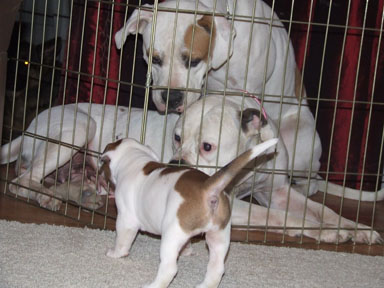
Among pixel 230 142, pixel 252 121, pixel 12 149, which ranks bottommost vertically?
pixel 12 149

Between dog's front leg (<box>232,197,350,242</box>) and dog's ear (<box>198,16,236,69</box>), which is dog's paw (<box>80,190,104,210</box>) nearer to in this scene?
dog's front leg (<box>232,197,350,242</box>)

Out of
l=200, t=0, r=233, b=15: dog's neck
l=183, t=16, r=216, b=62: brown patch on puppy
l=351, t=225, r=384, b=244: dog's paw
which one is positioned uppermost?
l=200, t=0, r=233, b=15: dog's neck

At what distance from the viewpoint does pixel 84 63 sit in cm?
404

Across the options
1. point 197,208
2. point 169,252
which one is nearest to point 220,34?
point 197,208

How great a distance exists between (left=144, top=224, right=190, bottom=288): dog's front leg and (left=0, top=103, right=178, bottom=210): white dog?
3.74 ft

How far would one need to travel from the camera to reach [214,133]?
2955 mm

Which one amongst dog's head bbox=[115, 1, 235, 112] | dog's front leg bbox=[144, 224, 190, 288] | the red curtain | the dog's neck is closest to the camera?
dog's front leg bbox=[144, 224, 190, 288]

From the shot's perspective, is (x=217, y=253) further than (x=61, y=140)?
No

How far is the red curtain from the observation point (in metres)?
3.98

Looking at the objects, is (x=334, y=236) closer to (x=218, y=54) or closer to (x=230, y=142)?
(x=230, y=142)

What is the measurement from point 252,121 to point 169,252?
44.2 inches

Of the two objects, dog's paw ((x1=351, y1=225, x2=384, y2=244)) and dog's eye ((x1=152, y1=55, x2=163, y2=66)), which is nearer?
dog's paw ((x1=351, y1=225, x2=384, y2=244))

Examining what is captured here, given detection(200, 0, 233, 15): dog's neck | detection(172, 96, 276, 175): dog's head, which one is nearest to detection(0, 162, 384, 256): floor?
detection(172, 96, 276, 175): dog's head

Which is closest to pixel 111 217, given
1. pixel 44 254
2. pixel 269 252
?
pixel 44 254
